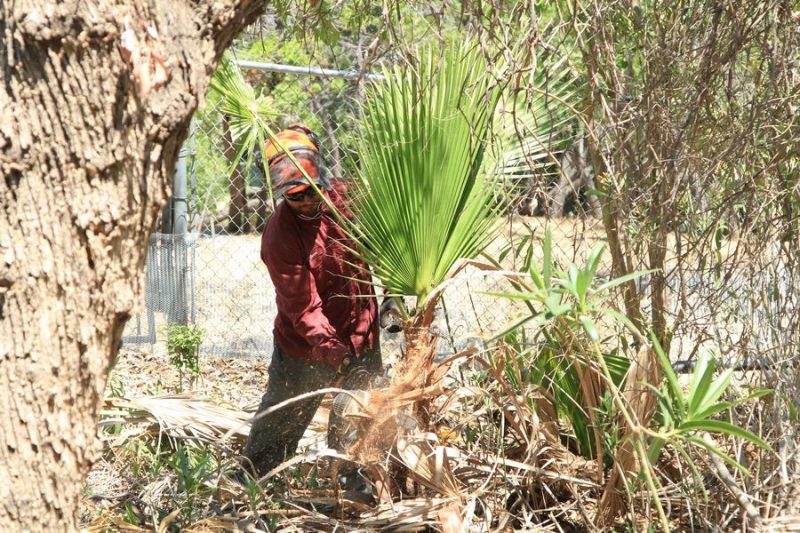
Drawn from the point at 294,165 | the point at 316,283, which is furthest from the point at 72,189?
the point at 316,283

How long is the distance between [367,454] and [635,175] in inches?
58.1

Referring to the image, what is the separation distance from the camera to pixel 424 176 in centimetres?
321

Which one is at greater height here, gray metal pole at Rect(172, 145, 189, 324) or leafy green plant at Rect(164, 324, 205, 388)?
gray metal pole at Rect(172, 145, 189, 324)

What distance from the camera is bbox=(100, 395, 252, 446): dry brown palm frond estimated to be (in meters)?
4.12

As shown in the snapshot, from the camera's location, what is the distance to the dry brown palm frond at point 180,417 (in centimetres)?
412

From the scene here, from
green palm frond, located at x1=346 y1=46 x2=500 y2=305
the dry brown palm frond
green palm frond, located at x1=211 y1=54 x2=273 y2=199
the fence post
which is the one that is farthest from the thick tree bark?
the fence post

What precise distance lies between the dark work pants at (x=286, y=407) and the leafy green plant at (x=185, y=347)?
1.27 m

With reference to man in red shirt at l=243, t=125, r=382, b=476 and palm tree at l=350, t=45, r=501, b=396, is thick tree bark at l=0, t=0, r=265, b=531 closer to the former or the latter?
palm tree at l=350, t=45, r=501, b=396

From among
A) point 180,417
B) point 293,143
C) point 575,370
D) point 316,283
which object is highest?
point 293,143

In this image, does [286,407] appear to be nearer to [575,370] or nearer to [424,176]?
[575,370]

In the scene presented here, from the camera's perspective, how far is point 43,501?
2027mm

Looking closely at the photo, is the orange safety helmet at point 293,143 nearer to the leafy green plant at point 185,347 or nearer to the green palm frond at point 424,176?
the green palm frond at point 424,176

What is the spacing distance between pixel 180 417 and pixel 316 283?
90cm

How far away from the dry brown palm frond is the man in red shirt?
0.17 meters
